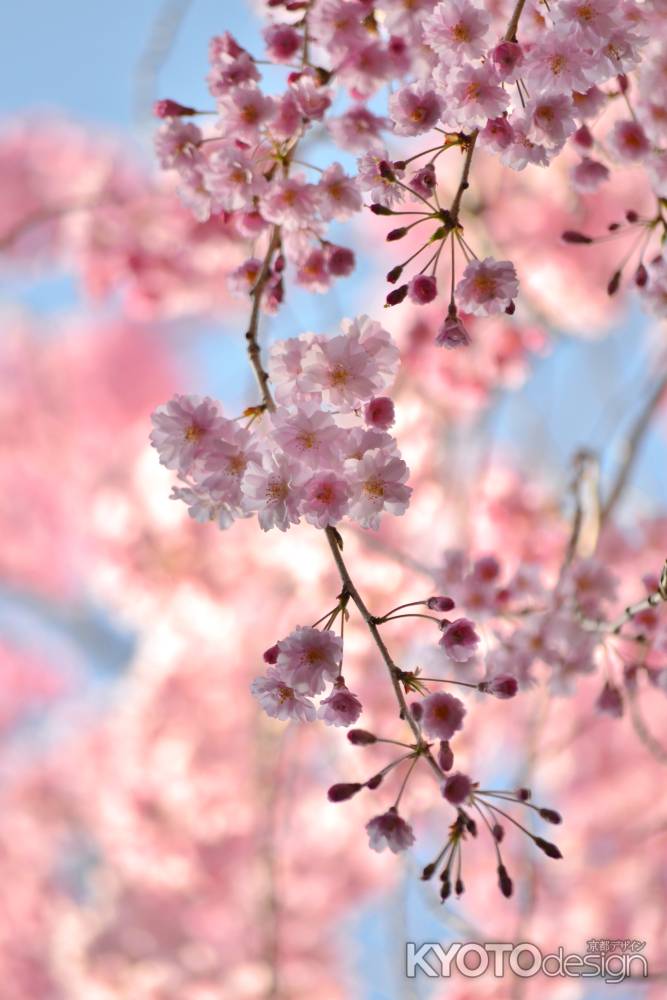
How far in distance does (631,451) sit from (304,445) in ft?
2.98

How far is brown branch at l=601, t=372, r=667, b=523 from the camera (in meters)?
1.38

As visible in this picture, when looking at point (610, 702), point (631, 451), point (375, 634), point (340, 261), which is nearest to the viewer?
point (375, 634)

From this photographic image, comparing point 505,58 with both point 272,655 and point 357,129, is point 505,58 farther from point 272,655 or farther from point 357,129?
→ point 272,655

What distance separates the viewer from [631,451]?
1.42m

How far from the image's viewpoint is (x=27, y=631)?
7.08 metres

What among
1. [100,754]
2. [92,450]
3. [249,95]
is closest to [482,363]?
[249,95]

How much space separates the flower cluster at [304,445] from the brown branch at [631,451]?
788mm

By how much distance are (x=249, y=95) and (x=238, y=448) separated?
285mm

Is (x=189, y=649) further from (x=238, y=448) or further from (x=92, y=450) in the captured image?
(x=92, y=450)

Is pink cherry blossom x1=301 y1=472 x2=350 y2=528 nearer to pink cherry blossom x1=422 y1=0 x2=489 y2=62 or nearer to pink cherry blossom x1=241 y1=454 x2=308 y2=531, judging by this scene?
pink cherry blossom x1=241 y1=454 x2=308 y2=531

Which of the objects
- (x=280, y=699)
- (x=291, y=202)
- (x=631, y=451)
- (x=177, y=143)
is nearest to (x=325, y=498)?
(x=280, y=699)

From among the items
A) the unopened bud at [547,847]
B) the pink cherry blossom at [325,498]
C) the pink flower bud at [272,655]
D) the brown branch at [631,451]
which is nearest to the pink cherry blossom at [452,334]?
the pink cherry blossom at [325,498]

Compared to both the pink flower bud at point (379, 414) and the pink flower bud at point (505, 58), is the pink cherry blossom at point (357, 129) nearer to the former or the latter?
the pink flower bud at point (505, 58)

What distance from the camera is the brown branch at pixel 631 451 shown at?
138 centimetres
